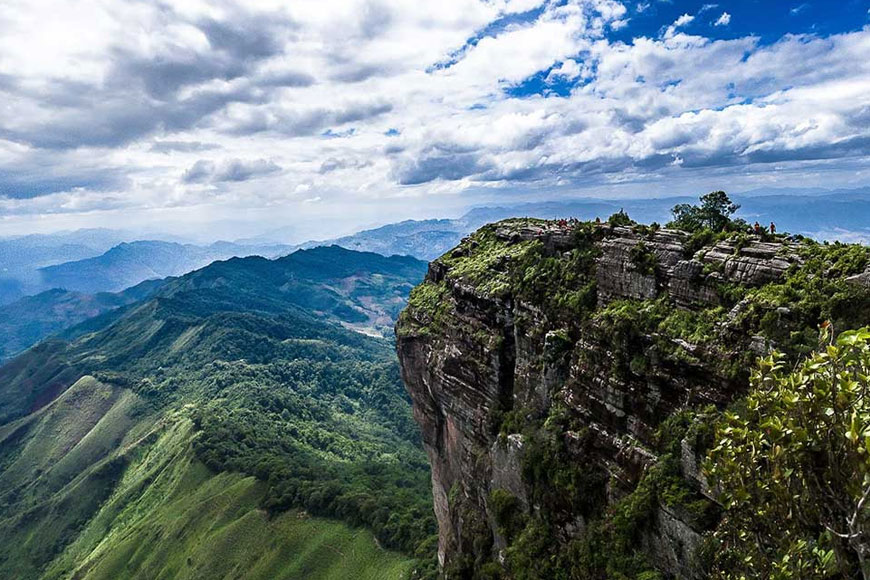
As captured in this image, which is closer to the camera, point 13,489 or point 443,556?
point 443,556

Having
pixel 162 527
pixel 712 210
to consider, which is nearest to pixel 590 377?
pixel 712 210

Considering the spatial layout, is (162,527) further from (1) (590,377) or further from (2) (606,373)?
(2) (606,373)

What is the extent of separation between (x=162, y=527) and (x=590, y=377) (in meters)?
138

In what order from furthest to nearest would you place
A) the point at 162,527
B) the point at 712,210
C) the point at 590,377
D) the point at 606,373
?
the point at 162,527
the point at 712,210
the point at 590,377
the point at 606,373

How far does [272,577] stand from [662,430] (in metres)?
97.0

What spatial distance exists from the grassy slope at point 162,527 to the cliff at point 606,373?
60.5 meters

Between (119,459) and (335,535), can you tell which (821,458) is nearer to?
(335,535)

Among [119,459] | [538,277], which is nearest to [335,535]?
[538,277]

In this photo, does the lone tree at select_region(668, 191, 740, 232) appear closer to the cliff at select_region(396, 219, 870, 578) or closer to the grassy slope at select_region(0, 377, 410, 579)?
the cliff at select_region(396, 219, 870, 578)

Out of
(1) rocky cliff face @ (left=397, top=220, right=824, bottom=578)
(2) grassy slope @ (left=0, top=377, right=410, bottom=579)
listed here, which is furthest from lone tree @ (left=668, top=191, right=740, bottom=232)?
(2) grassy slope @ (left=0, top=377, right=410, bottom=579)

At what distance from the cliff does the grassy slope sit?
6054 centimetres

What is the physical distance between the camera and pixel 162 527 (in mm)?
127625

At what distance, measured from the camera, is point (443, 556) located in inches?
2228

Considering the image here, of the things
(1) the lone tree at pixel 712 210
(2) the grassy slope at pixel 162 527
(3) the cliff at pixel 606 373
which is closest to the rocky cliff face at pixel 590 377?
(3) the cliff at pixel 606 373
